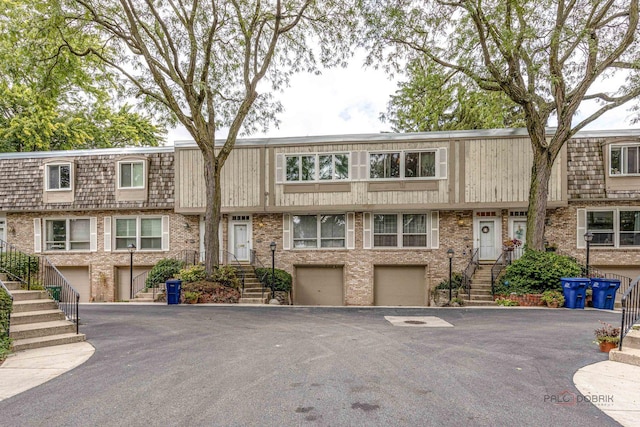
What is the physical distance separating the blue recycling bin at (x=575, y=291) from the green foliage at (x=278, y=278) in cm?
1027

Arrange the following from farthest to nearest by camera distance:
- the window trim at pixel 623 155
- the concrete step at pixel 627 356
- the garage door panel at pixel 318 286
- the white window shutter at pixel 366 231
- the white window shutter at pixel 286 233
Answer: the white window shutter at pixel 286 233
the garage door panel at pixel 318 286
the white window shutter at pixel 366 231
the window trim at pixel 623 155
the concrete step at pixel 627 356

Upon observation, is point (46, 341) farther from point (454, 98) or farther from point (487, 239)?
point (454, 98)

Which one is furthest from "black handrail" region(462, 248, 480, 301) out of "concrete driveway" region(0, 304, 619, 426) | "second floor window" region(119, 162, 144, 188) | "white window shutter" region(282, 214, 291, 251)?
"second floor window" region(119, 162, 144, 188)

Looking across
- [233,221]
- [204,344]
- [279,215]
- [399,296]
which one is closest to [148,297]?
[233,221]

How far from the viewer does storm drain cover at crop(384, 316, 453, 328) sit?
9.59m

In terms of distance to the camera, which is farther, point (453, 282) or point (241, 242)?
point (241, 242)

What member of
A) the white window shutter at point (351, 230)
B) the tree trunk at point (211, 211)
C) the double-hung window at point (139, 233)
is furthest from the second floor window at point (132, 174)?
the white window shutter at point (351, 230)

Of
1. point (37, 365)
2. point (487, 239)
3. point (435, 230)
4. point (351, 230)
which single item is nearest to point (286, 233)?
point (351, 230)

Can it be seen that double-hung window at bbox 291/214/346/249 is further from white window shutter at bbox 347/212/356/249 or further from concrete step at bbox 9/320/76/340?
concrete step at bbox 9/320/76/340

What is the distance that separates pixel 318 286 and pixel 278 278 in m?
1.99

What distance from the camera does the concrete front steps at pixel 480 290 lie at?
13.9m

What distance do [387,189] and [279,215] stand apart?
16.3 feet

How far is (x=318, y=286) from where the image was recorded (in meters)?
17.4

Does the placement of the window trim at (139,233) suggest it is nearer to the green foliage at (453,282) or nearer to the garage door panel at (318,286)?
the garage door panel at (318,286)
